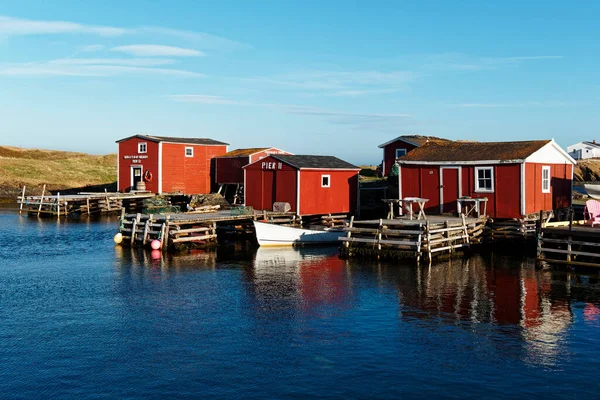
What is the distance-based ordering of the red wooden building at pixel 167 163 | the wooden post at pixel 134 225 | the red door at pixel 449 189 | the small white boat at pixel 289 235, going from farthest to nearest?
the red wooden building at pixel 167 163, the red door at pixel 449 189, the wooden post at pixel 134 225, the small white boat at pixel 289 235

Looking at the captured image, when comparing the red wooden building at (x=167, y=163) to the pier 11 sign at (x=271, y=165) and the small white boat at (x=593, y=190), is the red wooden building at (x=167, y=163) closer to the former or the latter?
the pier 11 sign at (x=271, y=165)

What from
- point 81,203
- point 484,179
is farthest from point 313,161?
point 81,203

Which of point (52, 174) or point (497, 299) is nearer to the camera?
point (497, 299)

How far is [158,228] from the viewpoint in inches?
1391

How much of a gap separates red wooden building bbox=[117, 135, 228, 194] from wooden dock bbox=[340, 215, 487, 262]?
2667cm

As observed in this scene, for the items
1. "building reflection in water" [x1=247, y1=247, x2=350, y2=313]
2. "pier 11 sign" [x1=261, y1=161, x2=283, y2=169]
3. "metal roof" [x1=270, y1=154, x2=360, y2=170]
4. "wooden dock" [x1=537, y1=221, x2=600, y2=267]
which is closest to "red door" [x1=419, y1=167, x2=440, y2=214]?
"metal roof" [x1=270, y1=154, x2=360, y2=170]

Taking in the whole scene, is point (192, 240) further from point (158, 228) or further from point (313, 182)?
point (313, 182)

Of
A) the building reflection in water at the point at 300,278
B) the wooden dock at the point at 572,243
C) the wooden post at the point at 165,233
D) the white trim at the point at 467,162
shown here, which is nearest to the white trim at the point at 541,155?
the white trim at the point at 467,162

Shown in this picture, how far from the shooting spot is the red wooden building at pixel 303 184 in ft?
129

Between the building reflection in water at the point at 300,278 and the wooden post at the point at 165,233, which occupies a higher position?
the wooden post at the point at 165,233

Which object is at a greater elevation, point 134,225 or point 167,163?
point 167,163

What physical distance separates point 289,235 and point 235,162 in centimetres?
2044

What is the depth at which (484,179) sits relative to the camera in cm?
3447

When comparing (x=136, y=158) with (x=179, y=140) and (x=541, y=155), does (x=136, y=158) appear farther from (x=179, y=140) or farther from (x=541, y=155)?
(x=541, y=155)
